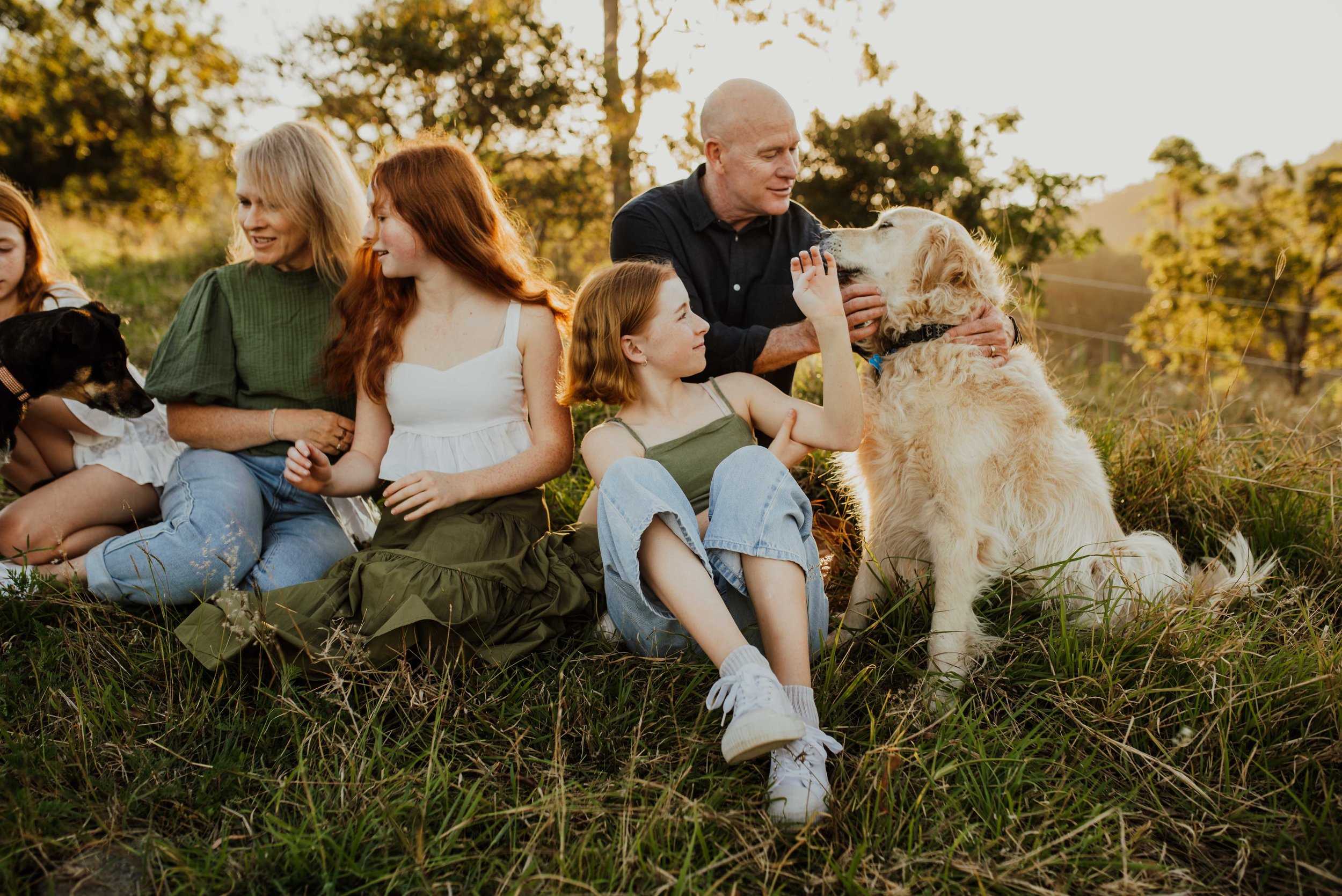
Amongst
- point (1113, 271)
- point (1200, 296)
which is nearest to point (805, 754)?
point (1200, 296)

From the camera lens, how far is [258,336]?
3072mm

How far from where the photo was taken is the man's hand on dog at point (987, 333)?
2.84 m

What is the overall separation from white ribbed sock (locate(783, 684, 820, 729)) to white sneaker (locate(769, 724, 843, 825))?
9 cm

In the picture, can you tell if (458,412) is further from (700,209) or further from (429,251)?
(700,209)

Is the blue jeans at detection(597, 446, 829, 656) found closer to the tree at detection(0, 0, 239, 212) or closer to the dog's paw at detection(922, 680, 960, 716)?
the dog's paw at detection(922, 680, 960, 716)

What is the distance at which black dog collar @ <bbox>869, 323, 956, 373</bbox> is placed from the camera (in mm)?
2900

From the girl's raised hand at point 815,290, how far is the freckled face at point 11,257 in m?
2.99

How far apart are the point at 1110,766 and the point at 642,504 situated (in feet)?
4.83

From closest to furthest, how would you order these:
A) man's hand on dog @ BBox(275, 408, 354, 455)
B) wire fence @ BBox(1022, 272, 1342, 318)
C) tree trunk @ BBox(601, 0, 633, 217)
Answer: man's hand on dog @ BBox(275, 408, 354, 455)
wire fence @ BBox(1022, 272, 1342, 318)
tree trunk @ BBox(601, 0, 633, 217)

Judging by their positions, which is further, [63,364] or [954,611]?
[63,364]

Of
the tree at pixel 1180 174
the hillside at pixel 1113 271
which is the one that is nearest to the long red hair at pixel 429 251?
the hillside at pixel 1113 271

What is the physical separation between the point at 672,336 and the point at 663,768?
1350 mm

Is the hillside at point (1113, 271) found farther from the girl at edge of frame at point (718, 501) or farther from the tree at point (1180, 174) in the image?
the girl at edge of frame at point (718, 501)

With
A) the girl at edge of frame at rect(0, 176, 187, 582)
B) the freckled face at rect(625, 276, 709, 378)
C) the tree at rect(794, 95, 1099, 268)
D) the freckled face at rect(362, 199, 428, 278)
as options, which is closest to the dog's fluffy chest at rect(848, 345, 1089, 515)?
the freckled face at rect(625, 276, 709, 378)
